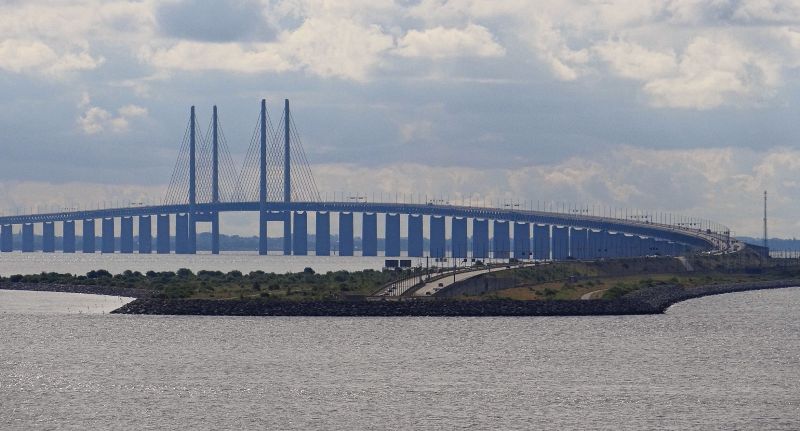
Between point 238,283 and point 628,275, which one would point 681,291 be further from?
point 238,283

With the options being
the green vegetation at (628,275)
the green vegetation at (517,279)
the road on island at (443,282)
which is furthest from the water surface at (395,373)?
the green vegetation at (628,275)

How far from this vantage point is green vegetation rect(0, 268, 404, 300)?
9738 cm

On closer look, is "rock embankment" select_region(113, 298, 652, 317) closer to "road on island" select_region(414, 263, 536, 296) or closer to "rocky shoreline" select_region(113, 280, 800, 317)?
"rocky shoreline" select_region(113, 280, 800, 317)

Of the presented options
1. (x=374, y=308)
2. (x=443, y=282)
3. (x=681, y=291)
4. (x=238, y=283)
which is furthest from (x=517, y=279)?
(x=374, y=308)

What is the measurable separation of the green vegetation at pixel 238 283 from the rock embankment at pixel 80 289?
41.0 inches

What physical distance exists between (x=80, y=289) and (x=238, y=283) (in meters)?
11.4

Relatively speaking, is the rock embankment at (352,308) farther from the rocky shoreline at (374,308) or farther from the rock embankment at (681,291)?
the rock embankment at (681,291)

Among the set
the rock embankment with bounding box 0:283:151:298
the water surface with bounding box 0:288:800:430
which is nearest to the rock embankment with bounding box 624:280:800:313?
the water surface with bounding box 0:288:800:430

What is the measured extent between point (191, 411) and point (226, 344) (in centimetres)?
2185

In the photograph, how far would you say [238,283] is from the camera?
369 ft

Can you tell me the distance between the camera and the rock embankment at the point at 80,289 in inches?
4200

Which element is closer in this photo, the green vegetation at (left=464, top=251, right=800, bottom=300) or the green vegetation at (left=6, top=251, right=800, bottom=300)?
the green vegetation at (left=6, top=251, right=800, bottom=300)

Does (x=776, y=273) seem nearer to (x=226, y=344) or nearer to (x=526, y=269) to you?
(x=526, y=269)

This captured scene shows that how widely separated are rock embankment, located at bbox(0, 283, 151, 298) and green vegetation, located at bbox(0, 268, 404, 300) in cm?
104
